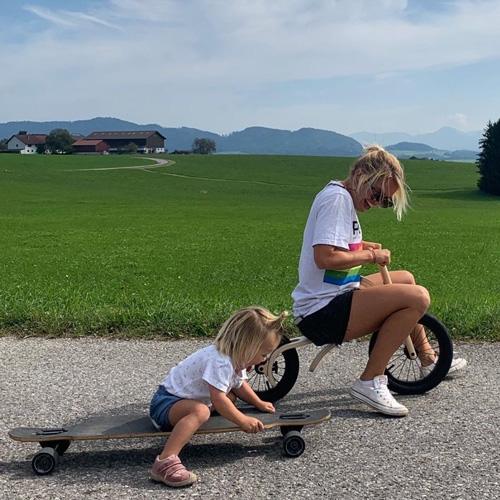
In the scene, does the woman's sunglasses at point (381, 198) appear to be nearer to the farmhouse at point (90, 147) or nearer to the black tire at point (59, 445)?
the black tire at point (59, 445)

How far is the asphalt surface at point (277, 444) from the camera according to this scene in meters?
3.64

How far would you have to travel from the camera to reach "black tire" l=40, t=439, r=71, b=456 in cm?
401

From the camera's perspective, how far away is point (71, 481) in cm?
378

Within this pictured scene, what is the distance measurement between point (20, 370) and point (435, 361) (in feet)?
11.1

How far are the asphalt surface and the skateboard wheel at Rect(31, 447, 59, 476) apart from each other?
0.04 m

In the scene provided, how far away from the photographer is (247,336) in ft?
13.6

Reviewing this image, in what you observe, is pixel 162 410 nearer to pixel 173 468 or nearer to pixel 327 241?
pixel 173 468

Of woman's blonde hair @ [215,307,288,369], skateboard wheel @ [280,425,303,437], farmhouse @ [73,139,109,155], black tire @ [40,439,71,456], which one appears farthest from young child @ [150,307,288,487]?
farmhouse @ [73,139,109,155]

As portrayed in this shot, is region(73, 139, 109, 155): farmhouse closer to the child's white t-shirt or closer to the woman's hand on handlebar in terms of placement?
the woman's hand on handlebar

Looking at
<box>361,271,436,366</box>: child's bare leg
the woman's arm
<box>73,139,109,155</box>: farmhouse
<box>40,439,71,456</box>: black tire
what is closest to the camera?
<box>40,439,71,456</box>: black tire

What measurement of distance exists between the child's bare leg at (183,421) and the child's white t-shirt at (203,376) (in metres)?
0.09

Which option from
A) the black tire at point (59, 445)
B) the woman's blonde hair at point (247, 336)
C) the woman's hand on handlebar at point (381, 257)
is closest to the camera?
the black tire at point (59, 445)

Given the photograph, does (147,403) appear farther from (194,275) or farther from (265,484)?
(194,275)

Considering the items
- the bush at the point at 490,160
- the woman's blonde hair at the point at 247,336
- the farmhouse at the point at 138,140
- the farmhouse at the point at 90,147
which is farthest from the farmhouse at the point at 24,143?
the woman's blonde hair at the point at 247,336
